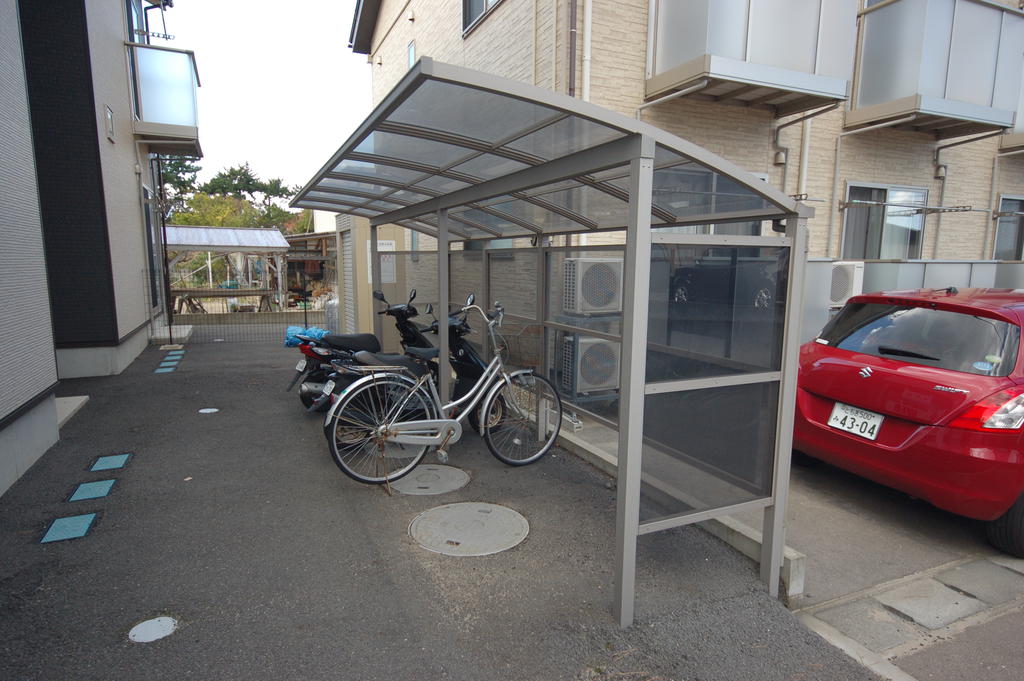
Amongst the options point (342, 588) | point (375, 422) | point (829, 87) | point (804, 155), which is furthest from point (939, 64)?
point (342, 588)

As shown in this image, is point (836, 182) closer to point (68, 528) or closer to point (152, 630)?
point (152, 630)

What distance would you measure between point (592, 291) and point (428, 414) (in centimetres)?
156

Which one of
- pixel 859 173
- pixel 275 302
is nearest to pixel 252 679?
pixel 859 173

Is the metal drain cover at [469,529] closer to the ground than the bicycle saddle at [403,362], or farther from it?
closer to the ground

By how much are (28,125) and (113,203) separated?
3433mm

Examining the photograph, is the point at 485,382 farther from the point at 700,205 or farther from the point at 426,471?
the point at 700,205

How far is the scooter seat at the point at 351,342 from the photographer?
5.44 metres

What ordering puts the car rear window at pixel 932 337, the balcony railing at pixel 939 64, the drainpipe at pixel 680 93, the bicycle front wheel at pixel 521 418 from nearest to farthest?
the car rear window at pixel 932 337, the bicycle front wheel at pixel 521 418, the drainpipe at pixel 680 93, the balcony railing at pixel 939 64

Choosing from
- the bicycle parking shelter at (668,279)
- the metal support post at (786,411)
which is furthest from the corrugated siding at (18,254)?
the metal support post at (786,411)

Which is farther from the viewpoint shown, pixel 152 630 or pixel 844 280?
pixel 844 280

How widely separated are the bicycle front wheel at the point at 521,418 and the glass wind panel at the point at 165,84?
9.28 meters

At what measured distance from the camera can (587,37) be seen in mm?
6719

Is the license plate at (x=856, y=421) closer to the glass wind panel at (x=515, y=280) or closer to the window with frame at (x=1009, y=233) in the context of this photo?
the glass wind panel at (x=515, y=280)

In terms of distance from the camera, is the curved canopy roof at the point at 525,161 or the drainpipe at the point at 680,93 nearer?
the curved canopy roof at the point at 525,161
